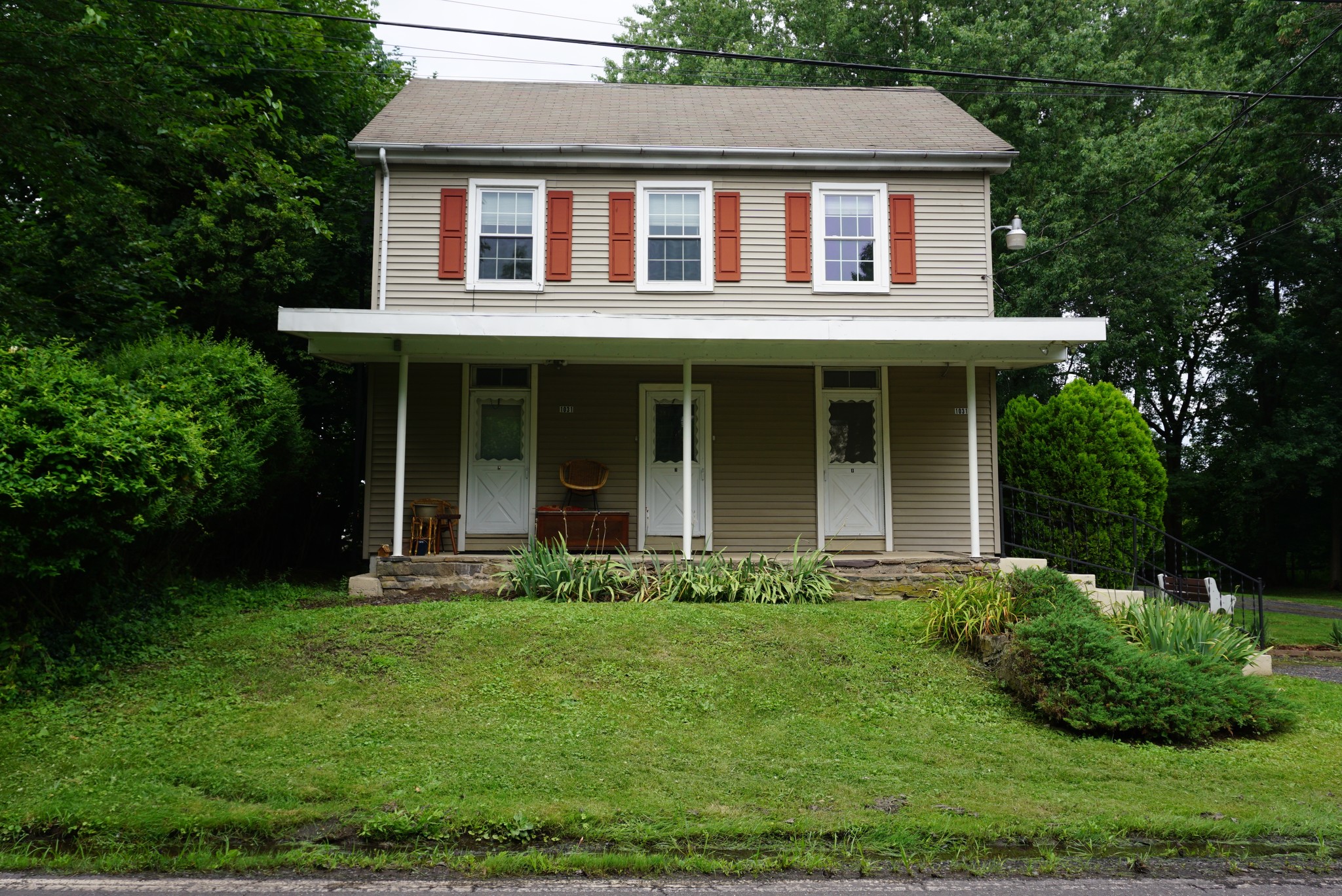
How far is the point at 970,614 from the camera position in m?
7.80

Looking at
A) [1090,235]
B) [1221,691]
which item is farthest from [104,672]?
[1090,235]

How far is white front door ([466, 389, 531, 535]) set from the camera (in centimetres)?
1178

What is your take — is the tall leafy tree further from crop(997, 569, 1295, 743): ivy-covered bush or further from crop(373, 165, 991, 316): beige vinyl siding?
crop(997, 569, 1295, 743): ivy-covered bush

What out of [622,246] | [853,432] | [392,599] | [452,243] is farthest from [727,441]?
[392,599]

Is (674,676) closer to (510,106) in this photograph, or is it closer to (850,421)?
(850,421)

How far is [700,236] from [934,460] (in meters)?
4.40

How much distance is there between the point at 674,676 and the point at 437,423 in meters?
6.27

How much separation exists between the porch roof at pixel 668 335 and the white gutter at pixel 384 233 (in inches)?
45.8

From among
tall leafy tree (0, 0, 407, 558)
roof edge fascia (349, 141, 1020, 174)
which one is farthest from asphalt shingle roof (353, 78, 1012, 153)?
tall leafy tree (0, 0, 407, 558)

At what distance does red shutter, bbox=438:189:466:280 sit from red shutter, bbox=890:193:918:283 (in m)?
5.76

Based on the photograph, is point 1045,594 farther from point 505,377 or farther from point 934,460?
point 505,377

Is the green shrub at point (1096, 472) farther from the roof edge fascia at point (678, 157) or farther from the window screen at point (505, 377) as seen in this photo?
the window screen at point (505, 377)

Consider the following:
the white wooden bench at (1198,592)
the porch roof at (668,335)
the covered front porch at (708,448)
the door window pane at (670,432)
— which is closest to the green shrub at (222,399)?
the porch roof at (668,335)

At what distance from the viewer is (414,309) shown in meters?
11.8
